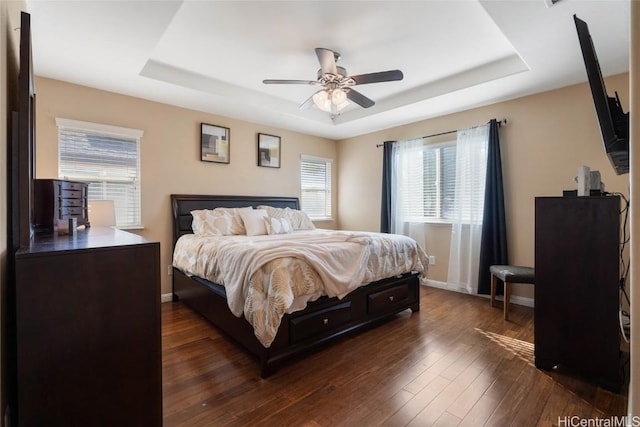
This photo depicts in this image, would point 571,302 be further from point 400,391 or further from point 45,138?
point 45,138

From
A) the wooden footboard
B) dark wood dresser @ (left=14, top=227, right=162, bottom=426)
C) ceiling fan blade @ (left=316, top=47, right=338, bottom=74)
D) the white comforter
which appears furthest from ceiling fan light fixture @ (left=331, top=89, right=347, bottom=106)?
dark wood dresser @ (left=14, top=227, right=162, bottom=426)

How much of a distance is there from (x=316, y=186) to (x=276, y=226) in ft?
6.22

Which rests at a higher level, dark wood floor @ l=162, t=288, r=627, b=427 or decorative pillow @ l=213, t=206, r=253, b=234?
decorative pillow @ l=213, t=206, r=253, b=234

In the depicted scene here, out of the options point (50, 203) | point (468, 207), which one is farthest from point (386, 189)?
point (50, 203)

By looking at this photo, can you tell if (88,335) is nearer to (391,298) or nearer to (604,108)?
(391,298)

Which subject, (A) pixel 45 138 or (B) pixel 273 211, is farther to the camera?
(B) pixel 273 211

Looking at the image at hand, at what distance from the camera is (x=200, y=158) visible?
13.1ft

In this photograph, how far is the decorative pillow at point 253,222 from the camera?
3.67 m

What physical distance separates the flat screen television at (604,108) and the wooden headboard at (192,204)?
3.83 meters

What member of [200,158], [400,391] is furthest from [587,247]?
[200,158]

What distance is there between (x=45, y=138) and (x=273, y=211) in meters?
2.58

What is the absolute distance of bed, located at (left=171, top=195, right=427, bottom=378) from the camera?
2.15m

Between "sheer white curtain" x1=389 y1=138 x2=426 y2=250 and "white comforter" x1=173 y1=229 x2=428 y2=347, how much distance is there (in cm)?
153

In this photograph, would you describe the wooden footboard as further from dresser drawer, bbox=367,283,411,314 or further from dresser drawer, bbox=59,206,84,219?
dresser drawer, bbox=59,206,84,219
